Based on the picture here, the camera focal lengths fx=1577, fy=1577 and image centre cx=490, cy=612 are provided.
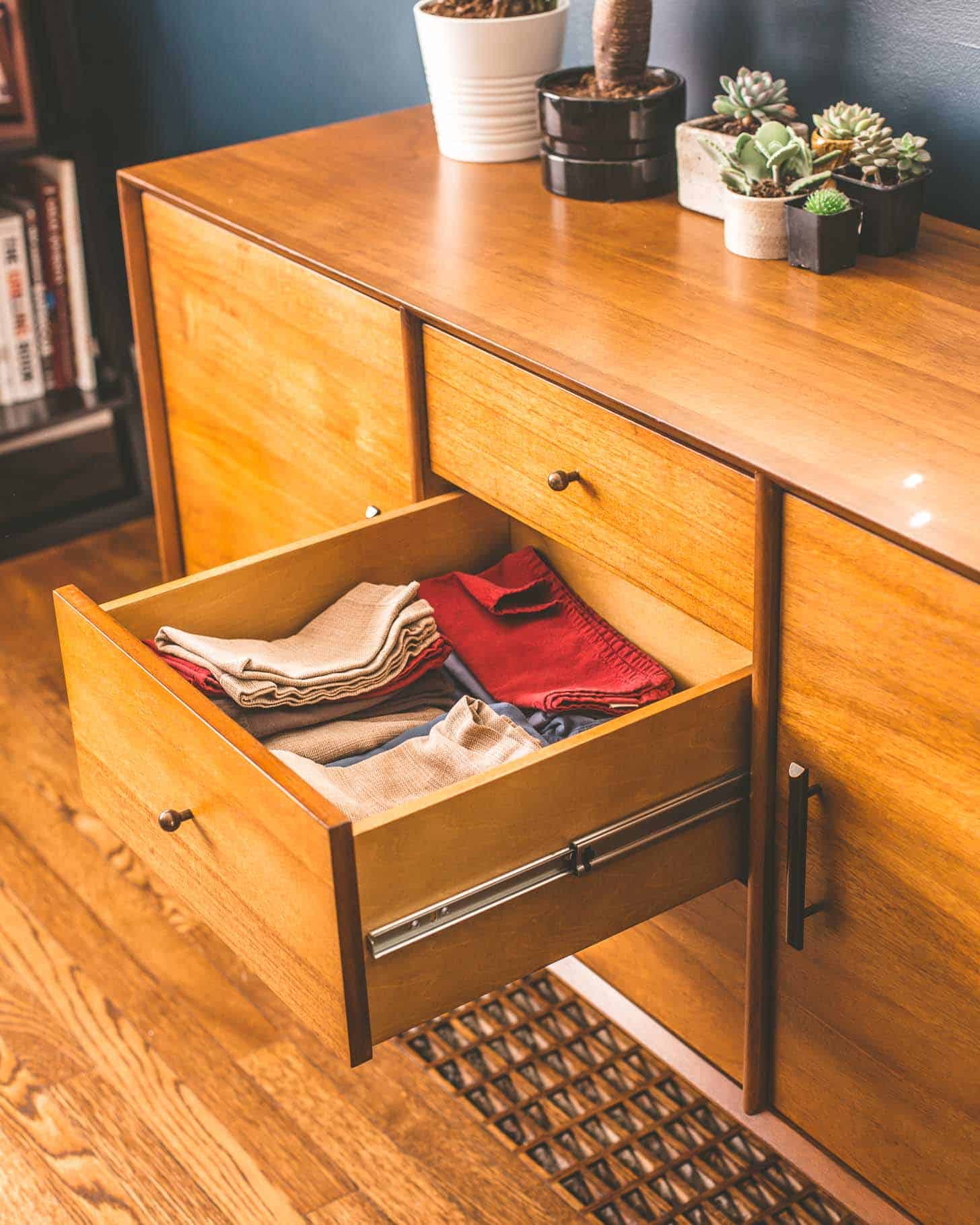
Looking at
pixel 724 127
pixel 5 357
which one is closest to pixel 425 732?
pixel 724 127

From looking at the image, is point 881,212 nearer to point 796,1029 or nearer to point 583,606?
point 583,606

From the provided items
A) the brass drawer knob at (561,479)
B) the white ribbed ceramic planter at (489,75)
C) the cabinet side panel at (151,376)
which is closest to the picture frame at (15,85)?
the cabinet side panel at (151,376)

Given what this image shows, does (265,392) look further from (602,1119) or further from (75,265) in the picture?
(75,265)

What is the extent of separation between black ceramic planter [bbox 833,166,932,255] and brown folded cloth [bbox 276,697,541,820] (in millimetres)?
537

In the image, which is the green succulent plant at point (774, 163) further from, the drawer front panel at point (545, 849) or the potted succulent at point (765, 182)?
the drawer front panel at point (545, 849)

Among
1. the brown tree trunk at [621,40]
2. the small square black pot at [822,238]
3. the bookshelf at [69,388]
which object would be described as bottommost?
the bookshelf at [69,388]

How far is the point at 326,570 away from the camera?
53.7 inches

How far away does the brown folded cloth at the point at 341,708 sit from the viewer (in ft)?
4.09

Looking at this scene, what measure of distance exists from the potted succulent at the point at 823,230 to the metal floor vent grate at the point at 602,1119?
76 cm

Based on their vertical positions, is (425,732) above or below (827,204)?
below

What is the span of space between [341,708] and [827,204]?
586mm

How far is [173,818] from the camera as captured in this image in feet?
3.81

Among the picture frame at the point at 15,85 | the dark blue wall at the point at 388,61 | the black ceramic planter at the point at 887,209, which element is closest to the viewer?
the black ceramic planter at the point at 887,209

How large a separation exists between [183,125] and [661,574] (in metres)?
1.64
